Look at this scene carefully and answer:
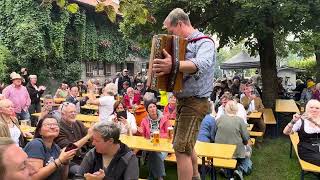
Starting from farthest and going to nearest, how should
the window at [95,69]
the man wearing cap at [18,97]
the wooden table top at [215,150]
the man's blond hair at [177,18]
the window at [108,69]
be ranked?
1. the window at [108,69]
2. the window at [95,69]
3. the man wearing cap at [18,97]
4. the wooden table top at [215,150]
5. the man's blond hair at [177,18]

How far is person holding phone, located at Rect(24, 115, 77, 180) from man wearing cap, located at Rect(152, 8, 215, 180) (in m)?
1.01

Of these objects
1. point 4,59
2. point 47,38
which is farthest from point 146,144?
point 47,38

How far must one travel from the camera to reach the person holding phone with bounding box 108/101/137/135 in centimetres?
593

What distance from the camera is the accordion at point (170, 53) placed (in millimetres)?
2623

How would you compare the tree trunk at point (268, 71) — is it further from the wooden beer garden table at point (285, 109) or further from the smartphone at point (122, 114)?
the smartphone at point (122, 114)

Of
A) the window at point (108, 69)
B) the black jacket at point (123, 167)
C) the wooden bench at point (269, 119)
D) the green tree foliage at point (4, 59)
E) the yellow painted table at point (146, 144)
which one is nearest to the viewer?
the black jacket at point (123, 167)

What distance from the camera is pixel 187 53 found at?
2947 mm

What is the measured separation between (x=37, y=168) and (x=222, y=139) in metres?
3.19

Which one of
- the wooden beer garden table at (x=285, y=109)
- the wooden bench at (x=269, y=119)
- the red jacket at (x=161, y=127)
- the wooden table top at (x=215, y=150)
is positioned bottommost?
the wooden bench at (x=269, y=119)

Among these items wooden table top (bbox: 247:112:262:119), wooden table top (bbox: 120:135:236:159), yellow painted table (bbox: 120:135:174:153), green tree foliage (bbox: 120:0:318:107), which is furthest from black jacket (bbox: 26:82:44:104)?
wooden table top (bbox: 120:135:236:159)

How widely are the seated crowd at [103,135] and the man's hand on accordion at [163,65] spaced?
0.99m

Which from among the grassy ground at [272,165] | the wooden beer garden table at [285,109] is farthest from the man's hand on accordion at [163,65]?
the wooden beer garden table at [285,109]

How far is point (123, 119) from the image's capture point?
607 cm

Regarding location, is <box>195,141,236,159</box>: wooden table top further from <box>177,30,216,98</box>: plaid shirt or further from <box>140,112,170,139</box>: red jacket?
<box>177,30,216,98</box>: plaid shirt
